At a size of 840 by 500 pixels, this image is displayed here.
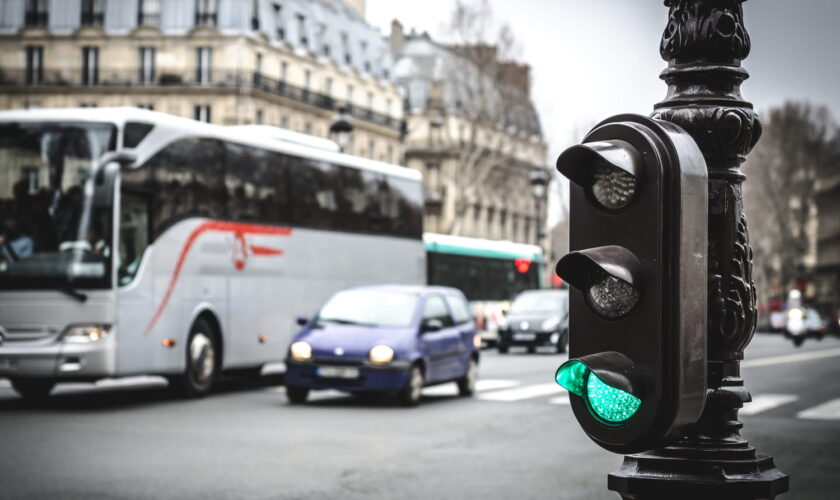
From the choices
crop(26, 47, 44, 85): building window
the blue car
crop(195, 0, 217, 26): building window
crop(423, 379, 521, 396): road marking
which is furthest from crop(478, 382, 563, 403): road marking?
crop(26, 47, 44, 85): building window

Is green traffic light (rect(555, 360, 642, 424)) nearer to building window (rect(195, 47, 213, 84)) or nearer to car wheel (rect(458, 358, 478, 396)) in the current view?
car wheel (rect(458, 358, 478, 396))

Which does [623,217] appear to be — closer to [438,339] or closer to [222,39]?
[438,339]

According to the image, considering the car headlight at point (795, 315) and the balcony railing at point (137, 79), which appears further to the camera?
the balcony railing at point (137, 79)

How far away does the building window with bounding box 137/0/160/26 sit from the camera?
73250 mm

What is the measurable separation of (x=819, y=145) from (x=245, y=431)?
78.7 meters

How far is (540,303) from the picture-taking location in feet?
114

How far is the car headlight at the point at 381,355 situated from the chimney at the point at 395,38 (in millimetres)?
84612

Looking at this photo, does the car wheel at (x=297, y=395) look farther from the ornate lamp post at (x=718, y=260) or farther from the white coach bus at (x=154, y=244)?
the ornate lamp post at (x=718, y=260)

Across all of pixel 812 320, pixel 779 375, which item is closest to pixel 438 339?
pixel 779 375

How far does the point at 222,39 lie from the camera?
72.4 m

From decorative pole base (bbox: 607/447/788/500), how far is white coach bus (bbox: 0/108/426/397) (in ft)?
47.0

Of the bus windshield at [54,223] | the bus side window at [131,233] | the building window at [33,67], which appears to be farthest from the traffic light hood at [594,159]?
the building window at [33,67]

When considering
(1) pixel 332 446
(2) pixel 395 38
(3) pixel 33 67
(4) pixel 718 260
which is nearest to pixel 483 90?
(3) pixel 33 67

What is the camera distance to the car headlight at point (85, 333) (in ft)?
53.7
